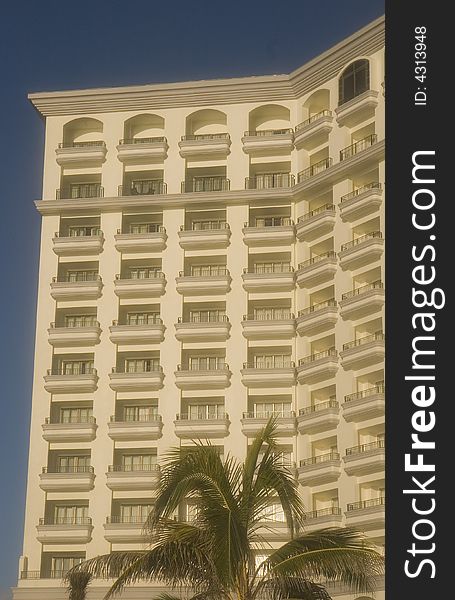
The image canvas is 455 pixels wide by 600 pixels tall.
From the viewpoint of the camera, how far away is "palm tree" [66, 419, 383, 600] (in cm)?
2073

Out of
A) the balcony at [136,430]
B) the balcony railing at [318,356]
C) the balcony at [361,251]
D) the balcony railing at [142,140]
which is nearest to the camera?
the balcony at [361,251]

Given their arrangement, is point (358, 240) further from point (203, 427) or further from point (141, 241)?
point (203, 427)

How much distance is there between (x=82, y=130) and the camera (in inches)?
2913

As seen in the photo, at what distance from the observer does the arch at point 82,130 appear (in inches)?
2889

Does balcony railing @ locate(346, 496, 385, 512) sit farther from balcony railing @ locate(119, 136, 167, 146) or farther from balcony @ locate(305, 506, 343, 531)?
balcony railing @ locate(119, 136, 167, 146)

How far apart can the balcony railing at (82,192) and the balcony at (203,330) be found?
10099mm

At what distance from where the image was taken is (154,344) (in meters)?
69.6

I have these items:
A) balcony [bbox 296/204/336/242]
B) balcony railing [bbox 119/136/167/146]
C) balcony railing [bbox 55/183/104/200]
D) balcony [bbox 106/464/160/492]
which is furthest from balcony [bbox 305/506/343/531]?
balcony railing [bbox 119/136/167/146]

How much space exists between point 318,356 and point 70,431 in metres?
15.1

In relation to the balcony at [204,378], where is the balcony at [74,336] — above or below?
above

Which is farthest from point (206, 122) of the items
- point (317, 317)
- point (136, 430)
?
point (136, 430)

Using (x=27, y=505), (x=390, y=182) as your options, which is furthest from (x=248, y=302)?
(x=390, y=182)

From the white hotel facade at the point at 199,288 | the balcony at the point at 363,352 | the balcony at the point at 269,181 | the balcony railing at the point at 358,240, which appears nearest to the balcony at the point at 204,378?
the white hotel facade at the point at 199,288

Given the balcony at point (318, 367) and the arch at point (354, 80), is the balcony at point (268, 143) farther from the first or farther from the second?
the balcony at point (318, 367)
